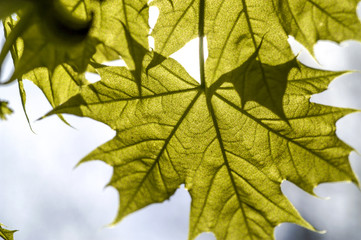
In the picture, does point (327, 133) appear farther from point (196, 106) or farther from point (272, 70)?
point (196, 106)

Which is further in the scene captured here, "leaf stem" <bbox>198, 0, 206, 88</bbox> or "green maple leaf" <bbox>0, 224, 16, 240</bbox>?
"green maple leaf" <bbox>0, 224, 16, 240</bbox>

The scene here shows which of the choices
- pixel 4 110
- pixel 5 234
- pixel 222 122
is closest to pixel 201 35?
pixel 222 122

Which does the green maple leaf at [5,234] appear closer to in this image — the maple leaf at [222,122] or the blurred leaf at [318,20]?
the maple leaf at [222,122]

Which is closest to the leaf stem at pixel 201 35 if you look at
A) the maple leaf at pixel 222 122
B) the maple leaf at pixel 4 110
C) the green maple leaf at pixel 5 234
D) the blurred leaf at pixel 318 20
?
the maple leaf at pixel 222 122

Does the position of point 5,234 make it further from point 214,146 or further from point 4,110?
point 214,146

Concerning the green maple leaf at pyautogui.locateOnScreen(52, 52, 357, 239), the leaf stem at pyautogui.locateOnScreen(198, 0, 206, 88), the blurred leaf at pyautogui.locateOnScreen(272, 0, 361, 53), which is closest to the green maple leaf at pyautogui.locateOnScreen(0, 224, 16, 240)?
the green maple leaf at pyautogui.locateOnScreen(52, 52, 357, 239)

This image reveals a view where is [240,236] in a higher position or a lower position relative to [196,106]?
lower

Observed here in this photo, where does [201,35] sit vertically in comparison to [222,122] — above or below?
above

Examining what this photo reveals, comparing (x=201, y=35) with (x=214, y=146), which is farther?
(x=214, y=146)

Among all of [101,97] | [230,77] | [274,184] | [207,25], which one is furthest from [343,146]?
[101,97]

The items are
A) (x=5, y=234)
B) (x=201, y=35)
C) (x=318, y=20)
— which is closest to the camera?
(x=318, y=20)

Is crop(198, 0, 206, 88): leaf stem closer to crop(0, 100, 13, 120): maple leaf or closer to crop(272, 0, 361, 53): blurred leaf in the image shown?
crop(272, 0, 361, 53): blurred leaf
